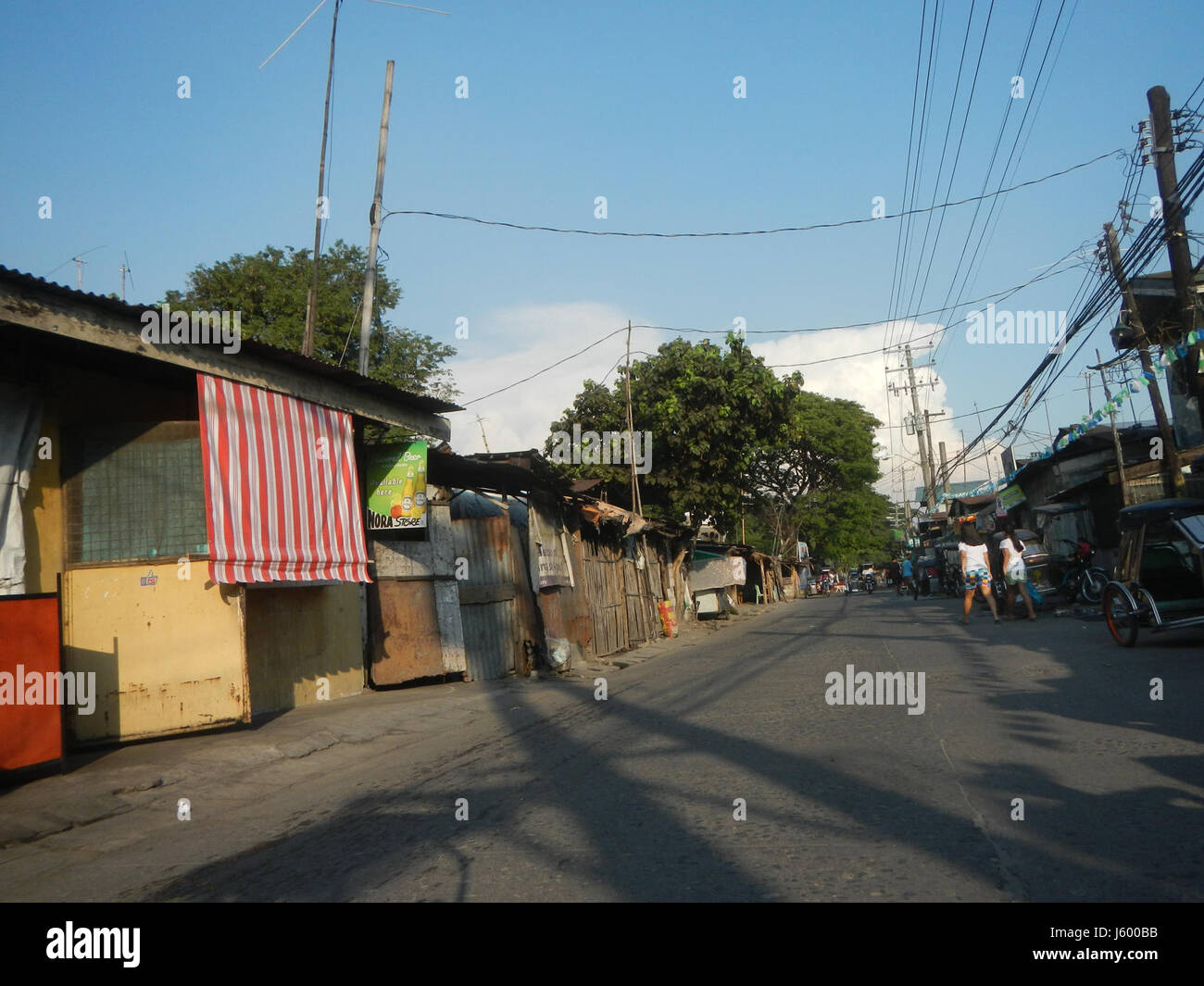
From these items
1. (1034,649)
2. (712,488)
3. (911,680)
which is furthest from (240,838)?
(712,488)

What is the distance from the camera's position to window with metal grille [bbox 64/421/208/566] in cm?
909

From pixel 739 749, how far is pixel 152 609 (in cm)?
598

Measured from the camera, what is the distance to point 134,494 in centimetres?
→ 930

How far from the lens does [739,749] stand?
22.5 ft

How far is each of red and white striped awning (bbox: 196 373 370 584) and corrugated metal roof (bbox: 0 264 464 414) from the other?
0.41 metres

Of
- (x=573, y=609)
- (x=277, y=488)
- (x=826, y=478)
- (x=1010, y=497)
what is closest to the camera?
(x=277, y=488)

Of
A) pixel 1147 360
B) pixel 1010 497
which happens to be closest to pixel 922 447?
pixel 1010 497

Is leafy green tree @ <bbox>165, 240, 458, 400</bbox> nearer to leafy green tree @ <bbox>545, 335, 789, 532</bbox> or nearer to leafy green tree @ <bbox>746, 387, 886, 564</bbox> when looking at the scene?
leafy green tree @ <bbox>545, 335, 789, 532</bbox>

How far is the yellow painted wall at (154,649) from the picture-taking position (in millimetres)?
8711

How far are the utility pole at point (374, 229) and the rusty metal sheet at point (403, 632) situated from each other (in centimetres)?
370

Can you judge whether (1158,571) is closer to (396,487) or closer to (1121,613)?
(1121,613)

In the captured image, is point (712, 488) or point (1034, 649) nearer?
point (1034, 649)

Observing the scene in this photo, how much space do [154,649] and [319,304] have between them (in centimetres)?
1726
